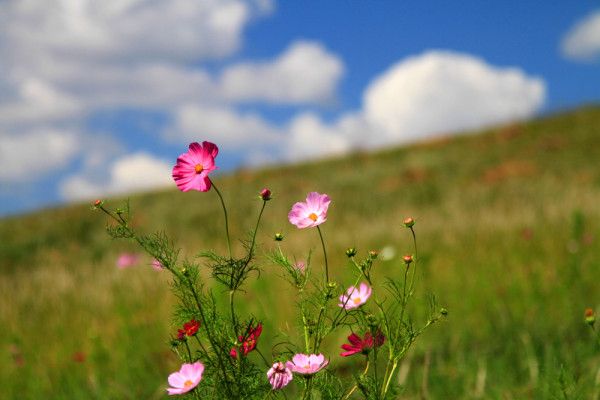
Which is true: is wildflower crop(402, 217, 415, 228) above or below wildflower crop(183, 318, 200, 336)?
above

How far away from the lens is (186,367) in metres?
1.15

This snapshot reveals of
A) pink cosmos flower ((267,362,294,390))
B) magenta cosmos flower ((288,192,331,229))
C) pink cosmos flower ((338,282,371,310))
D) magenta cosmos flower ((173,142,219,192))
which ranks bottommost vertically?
pink cosmos flower ((267,362,294,390))

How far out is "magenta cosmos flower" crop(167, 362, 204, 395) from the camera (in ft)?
3.68

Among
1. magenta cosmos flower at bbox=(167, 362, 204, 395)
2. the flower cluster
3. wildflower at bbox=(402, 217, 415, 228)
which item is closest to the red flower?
the flower cluster

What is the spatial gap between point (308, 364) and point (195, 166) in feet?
1.54

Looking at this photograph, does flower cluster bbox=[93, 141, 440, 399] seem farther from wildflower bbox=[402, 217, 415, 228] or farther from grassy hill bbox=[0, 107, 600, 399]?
grassy hill bbox=[0, 107, 600, 399]

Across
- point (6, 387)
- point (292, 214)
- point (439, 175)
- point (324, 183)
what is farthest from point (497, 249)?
point (324, 183)

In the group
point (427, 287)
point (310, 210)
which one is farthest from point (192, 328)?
point (427, 287)

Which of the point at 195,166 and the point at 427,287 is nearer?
the point at 195,166

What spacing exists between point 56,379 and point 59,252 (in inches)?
319

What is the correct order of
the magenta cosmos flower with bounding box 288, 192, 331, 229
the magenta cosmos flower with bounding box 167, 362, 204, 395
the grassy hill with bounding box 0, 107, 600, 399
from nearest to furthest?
the magenta cosmos flower with bounding box 167, 362, 204, 395
the magenta cosmos flower with bounding box 288, 192, 331, 229
the grassy hill with bounding box 0, 107, 600, 399

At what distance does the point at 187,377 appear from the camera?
1.16m

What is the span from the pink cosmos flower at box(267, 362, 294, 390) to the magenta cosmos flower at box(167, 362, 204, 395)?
0.15m

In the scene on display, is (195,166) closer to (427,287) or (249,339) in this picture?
(249,339)
